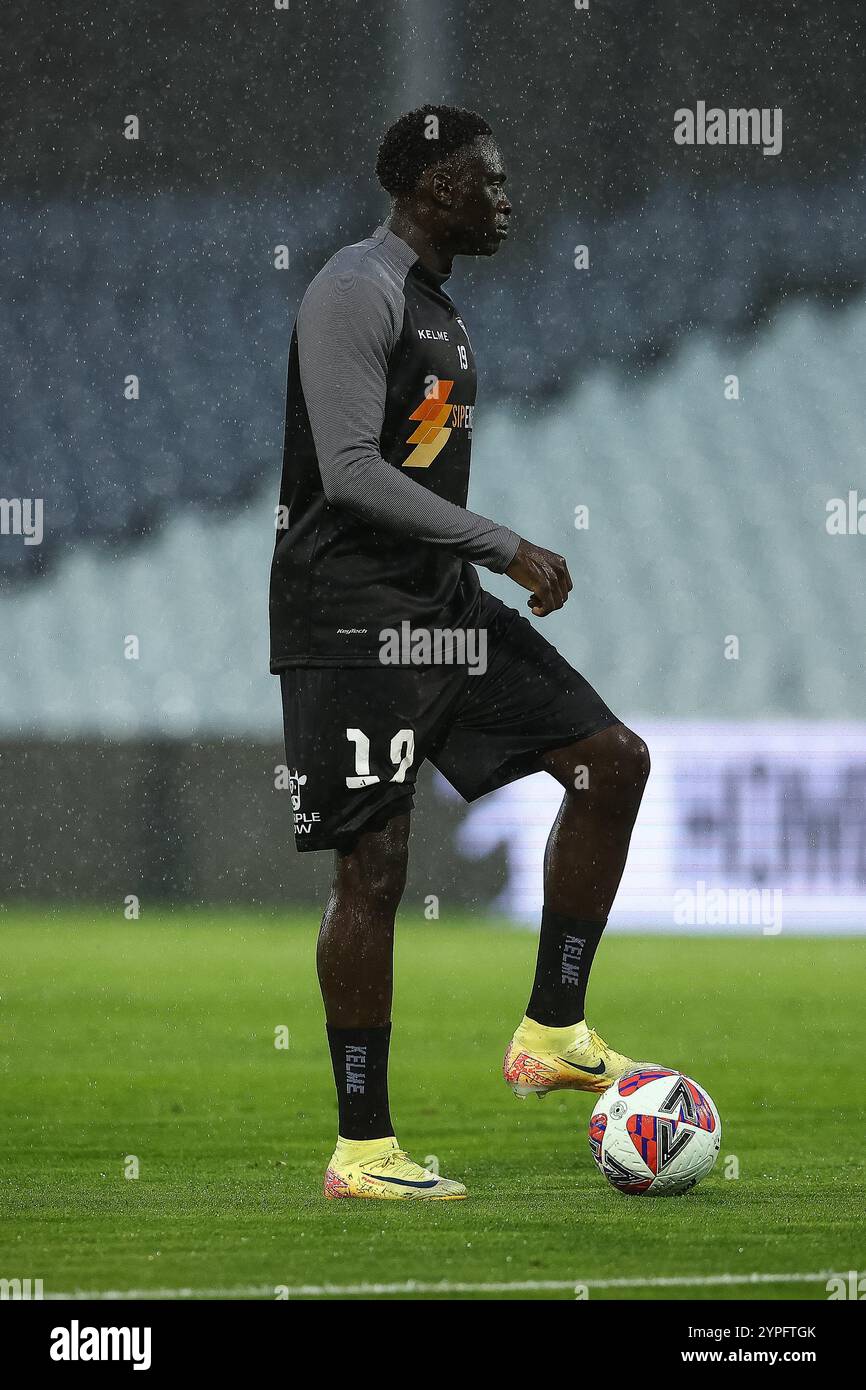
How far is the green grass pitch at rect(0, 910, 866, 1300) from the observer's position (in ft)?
8.14

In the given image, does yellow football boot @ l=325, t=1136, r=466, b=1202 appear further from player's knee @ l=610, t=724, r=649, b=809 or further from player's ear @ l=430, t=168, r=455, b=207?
player's ear @ l=430, t=168, r=455, b=207

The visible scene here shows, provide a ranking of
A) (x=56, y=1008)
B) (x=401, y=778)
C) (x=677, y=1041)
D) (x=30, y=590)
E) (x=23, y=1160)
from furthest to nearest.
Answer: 1. (x=30, y=590)
2. (x=56, y=1008)
3. (x=677, y=1041)
4. (x=23, y=1160)
5. (x=401, y=778)

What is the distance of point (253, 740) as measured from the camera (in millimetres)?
9359

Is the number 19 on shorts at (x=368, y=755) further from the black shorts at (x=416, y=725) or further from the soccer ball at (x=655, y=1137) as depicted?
the soccer ball at (x=655, y=1137)

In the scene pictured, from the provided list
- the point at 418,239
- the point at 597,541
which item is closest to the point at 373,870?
the point at 418,239

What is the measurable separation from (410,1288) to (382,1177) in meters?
0.52

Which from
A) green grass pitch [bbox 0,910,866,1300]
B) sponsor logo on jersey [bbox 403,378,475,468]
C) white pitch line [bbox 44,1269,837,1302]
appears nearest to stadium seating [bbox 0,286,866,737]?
green grass pitch [bbox 0,910,866,1300]

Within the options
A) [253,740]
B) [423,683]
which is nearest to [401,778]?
[423,683]

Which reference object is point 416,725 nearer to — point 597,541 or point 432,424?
point 432,424

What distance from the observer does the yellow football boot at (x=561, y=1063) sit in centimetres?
323

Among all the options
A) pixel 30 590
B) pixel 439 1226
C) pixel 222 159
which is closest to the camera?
pixel 439 1226

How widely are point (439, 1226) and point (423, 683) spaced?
896mm

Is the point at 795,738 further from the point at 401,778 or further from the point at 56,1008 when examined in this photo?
the point at 401,778

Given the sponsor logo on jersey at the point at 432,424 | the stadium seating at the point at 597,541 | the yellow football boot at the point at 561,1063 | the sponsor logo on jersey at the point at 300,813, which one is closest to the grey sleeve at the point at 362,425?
the sponsor logo on jersey at the point at 432,424
